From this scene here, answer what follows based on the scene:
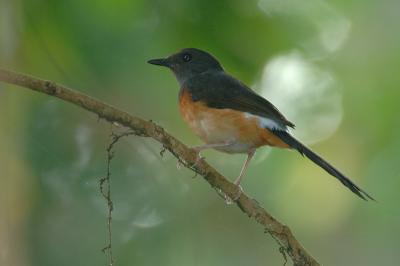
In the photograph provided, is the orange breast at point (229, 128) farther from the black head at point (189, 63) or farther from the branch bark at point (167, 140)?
the black head at point (189, 63)

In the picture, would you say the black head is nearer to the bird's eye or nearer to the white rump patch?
the bird's eye

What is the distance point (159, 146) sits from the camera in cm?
640

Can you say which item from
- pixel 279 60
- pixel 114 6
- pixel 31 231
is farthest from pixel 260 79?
pixel 31 231

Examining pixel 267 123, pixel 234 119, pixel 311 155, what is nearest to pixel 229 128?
pixel 234 119

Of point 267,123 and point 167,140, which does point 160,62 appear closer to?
point 267,123

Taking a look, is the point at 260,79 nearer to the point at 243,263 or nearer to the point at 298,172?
the point at 298,172

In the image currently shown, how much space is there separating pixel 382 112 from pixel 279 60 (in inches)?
40.8

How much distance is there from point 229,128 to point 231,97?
0.31 metres

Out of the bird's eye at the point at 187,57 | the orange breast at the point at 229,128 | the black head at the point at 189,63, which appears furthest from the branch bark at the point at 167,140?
the bird's eye at the point at 187,57

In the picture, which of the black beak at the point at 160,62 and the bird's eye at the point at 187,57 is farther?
the bird's eye at the point at 187,57

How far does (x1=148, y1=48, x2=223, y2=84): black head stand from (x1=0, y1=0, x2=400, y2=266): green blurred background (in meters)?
0.25

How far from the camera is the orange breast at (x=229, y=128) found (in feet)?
18.0

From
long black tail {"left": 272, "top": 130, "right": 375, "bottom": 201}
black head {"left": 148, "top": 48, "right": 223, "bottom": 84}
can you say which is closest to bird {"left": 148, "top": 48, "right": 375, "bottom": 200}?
long black tail {"left": 272, "top": 130, "right": 375, "bottom": 201}

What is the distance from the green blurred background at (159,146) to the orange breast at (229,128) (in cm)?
36
